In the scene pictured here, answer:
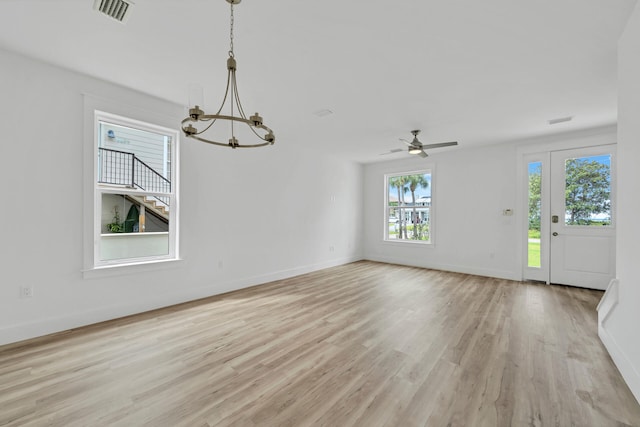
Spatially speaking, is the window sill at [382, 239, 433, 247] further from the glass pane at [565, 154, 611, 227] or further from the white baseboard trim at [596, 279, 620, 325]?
the white baseboard trim at [596, 279, 620, 325]

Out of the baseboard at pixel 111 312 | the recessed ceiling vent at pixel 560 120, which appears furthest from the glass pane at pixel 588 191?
the baseboard at pixel 111 312

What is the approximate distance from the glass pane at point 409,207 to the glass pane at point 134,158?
528cm

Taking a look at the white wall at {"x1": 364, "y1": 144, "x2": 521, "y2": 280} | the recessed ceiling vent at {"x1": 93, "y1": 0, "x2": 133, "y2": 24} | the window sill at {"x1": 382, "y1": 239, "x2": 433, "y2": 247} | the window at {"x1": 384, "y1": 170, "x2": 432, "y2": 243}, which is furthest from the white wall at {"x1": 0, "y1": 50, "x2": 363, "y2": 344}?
the white wall at {"x1": 364, "y1": 144, "x2": 521, "y2": 280}

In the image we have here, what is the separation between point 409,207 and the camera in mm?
6789

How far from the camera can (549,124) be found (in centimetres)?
427

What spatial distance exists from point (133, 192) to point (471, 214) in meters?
6.02

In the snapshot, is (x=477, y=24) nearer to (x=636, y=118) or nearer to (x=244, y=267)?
(x=636, y=118)

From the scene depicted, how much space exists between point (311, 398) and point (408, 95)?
10.8 ft

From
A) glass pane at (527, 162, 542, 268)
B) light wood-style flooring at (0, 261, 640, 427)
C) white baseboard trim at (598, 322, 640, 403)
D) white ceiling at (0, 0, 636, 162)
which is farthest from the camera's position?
glass pane at (527, 162, 542, 268)

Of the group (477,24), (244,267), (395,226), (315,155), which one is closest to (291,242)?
(244,267)

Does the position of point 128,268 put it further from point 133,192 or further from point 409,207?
point 409,207

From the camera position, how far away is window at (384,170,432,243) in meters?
6.48

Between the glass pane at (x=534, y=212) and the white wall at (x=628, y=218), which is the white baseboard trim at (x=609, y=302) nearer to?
the white wall at (x=628, y=218)

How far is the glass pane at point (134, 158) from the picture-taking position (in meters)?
3.21
